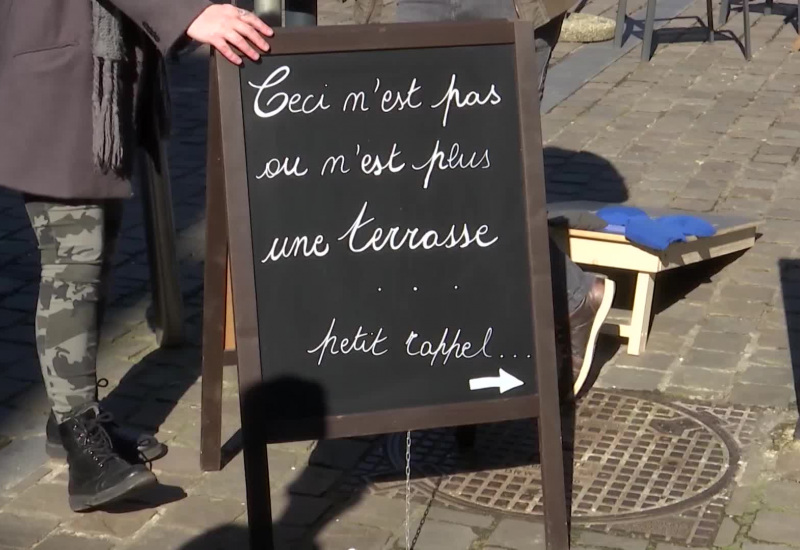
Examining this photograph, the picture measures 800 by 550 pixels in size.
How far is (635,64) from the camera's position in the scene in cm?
1005

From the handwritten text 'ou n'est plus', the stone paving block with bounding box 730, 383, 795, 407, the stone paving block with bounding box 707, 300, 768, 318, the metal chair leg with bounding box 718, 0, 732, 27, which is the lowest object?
the metal chair leg with bounding box 718, 0, 732, 27

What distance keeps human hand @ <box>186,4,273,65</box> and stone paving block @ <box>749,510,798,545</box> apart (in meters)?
1.84

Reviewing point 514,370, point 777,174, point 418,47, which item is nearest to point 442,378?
point 514,370

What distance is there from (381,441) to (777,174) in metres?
3.74

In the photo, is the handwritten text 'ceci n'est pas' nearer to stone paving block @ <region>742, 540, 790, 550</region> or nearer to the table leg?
stone paving block @ <region>742, 540, 790, 550</region>

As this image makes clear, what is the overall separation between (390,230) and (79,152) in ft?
2.89

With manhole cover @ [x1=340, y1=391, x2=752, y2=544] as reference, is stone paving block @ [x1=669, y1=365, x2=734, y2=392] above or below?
below

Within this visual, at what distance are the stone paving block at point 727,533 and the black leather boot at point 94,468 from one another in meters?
1.54

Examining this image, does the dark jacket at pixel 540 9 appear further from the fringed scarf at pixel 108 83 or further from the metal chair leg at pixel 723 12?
the metal chair leg at pixel 723 12

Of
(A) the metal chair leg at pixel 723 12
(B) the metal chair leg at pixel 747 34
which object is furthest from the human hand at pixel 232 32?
(A) the metal chair leg at pixel 723 12

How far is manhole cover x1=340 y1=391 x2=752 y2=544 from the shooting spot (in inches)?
152

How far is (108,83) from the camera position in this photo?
3.61 metres

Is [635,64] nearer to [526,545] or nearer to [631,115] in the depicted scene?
[631,115]

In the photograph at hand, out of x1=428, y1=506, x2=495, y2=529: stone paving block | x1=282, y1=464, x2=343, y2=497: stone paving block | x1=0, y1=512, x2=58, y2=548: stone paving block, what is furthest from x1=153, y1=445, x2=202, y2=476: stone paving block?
x1=428, y1=506, x2=495, y2=529: stone paving block
